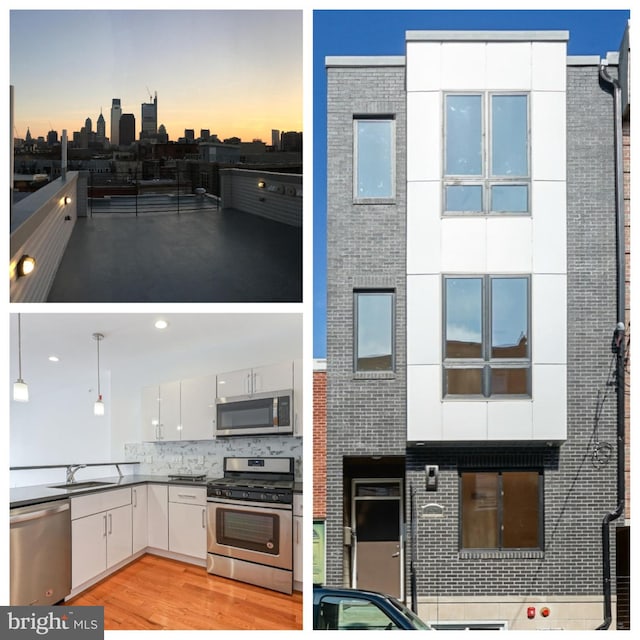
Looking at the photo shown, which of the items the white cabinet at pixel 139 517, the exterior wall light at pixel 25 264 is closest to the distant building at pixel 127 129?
the exterior wall light at pixel 25 264

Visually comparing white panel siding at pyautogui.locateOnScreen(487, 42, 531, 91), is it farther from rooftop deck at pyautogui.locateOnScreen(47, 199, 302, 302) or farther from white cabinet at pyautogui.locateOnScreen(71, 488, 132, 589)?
white cabinet at pyautogui.locateOnScreen(71, 488, 132, 589)

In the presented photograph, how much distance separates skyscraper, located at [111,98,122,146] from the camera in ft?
7.85

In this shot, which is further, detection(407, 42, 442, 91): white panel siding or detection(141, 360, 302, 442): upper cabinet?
detection(141, 360, 302, 442): upper cabinet

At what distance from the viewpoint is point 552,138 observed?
278 centimetres

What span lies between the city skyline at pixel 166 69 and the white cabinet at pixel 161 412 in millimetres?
3005

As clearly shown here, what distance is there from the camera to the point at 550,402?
108 inches

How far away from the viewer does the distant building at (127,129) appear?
7.83ft

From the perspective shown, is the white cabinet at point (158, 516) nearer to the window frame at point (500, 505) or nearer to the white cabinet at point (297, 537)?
the white cabinet at point (297, 537)

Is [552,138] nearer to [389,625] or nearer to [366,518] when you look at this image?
[366,518]

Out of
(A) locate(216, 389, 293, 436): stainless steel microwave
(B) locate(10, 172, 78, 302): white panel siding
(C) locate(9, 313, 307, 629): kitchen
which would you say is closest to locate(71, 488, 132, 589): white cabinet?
(C) locate(9, 313, 307, 629): kitchen

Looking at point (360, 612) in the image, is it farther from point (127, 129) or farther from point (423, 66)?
point (423, 66)

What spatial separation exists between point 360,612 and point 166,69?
8.71 feet

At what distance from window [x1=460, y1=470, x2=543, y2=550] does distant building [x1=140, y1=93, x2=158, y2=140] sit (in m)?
2.13

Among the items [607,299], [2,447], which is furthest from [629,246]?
[2,447]
